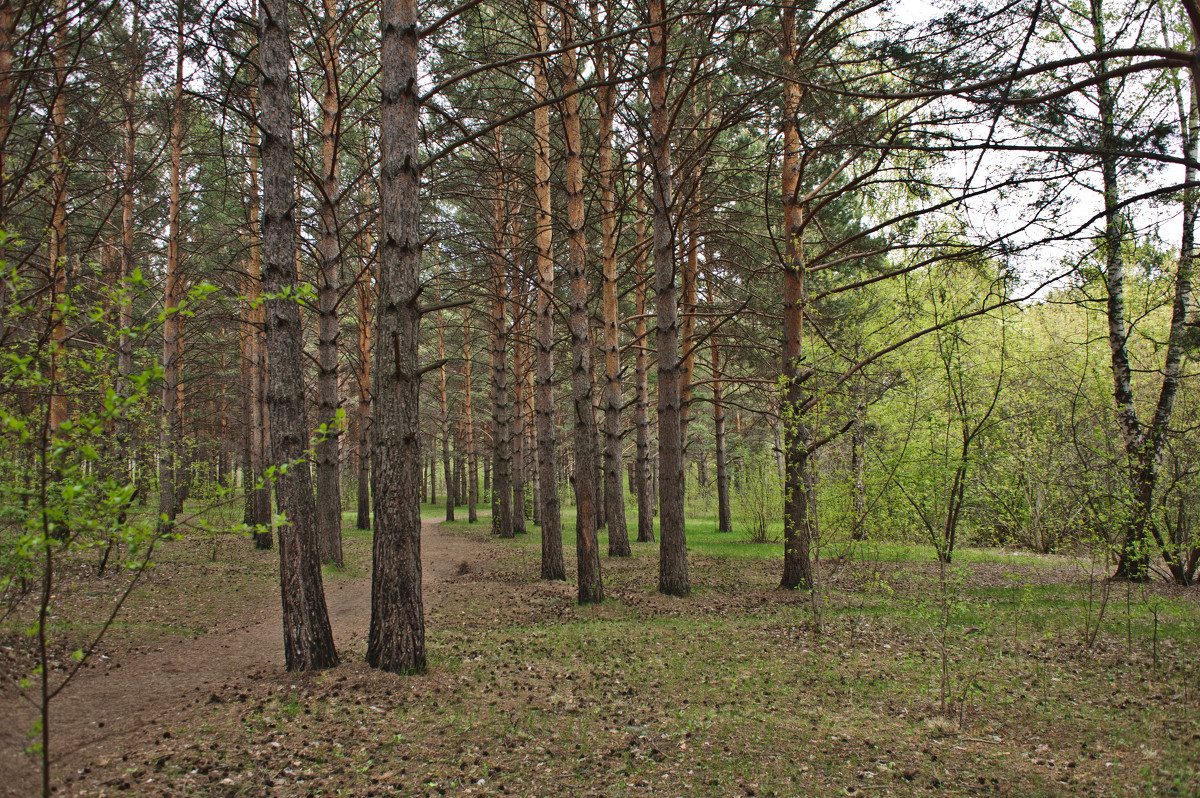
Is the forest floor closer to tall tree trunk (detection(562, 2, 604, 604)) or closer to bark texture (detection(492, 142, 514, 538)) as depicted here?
tall tree trunk (detection(562, 2, 604, 604))

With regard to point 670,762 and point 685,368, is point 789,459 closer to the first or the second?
point 670,762

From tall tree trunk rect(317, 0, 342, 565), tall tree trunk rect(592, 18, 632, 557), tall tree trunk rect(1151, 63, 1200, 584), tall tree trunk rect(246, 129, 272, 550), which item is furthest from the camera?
tall tree trunk rect(246, 129, 272, 550)

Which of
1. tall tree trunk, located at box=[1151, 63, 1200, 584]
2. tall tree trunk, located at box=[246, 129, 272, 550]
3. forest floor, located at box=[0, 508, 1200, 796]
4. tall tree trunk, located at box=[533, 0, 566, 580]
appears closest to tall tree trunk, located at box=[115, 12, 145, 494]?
forest floor, located at box=[0, 508, 1200, 796]

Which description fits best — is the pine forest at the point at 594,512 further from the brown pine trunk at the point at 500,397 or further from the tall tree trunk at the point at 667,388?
the brown pine trunk at the point at 500,397

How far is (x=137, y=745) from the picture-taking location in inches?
154

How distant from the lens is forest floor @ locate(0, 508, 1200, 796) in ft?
12.3

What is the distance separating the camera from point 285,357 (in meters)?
5.45

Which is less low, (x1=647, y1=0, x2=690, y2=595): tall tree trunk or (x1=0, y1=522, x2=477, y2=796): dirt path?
(x1=647, y1=0, x2=690, y2=595): tall tree trunk

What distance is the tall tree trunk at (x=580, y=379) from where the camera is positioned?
8.98m

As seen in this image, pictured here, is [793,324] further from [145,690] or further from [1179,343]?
[145,690]

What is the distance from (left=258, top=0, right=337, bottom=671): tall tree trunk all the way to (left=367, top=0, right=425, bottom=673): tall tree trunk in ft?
2.00

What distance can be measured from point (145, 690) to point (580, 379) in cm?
613

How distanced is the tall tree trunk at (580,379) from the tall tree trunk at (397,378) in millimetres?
3604

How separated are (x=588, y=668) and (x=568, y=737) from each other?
162 cm
